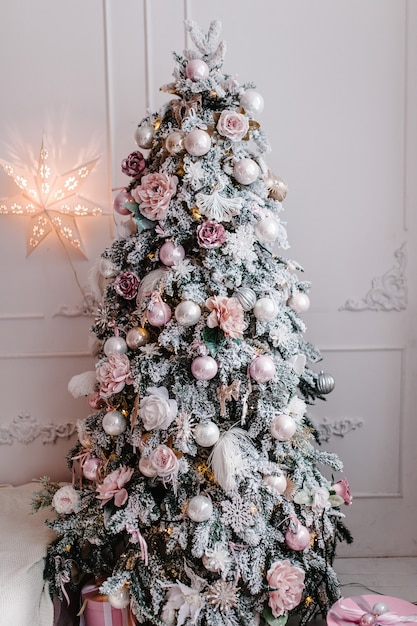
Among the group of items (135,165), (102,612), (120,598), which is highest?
(135,165)

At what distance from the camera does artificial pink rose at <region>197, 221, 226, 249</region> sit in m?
1.63

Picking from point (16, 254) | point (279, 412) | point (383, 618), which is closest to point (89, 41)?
point (16, 254)

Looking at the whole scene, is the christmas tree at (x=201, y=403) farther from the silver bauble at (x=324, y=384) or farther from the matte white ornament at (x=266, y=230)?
the silver bauble at (x=324, y=384)

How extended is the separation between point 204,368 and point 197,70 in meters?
0.92

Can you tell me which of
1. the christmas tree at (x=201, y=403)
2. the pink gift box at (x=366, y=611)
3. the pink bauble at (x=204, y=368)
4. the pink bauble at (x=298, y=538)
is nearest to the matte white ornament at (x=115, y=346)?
the christmas tree at (x=201, y=403)

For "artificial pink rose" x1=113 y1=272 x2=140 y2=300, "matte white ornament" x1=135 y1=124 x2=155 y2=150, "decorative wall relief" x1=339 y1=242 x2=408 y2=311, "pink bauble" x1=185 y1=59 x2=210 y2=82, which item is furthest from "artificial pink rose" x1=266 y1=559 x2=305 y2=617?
"pink bauble" x1=185 y1=59 x2=210 y2=82

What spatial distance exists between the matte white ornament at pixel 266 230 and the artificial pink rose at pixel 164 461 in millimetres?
705

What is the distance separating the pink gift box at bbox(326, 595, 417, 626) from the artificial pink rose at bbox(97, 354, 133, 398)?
91cm

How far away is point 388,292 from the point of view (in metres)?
2.31

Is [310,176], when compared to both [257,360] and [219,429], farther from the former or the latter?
[219,429]

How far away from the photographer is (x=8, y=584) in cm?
163

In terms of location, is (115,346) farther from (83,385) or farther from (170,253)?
(170,253)

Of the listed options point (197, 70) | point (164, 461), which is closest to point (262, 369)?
point (164, 461)

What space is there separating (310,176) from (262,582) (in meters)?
1.55
